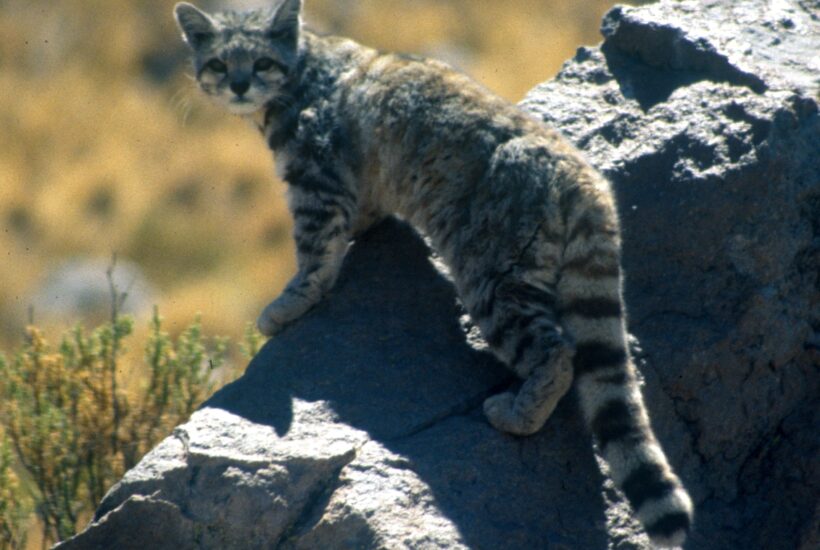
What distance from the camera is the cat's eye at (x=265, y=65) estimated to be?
19.5 feet

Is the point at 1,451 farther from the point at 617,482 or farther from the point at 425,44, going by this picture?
the point at 425,44

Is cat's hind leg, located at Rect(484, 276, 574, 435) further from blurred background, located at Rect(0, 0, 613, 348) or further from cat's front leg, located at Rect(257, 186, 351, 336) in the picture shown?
blurred background, located at Rect(0, 0, 613, 348)

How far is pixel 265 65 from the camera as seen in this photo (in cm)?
594

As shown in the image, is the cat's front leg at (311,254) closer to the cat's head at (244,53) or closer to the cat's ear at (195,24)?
the cat's head at (244,53)

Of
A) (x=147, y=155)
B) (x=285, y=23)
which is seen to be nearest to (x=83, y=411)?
(x=285, y=23)

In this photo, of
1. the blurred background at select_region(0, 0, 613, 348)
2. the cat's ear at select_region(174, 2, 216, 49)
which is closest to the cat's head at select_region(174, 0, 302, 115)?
the cat's ear at select_region(174, 2, 216, 49)

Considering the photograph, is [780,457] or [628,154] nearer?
[780,457]

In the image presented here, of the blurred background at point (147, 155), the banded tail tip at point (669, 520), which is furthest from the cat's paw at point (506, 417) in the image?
the blurred background at point (147, 155)

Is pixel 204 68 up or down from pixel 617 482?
up

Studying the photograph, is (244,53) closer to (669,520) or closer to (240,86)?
(240,86)

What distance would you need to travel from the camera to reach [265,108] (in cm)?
597

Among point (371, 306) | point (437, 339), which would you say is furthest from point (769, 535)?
point (371, 306)

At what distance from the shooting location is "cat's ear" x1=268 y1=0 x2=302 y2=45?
602 cm

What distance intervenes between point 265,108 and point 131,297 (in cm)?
779
